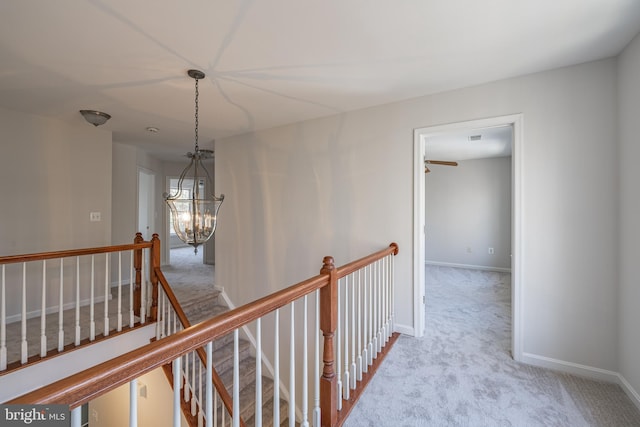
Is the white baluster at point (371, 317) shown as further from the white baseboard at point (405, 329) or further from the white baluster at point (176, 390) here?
the white baluster at point (176, 390)

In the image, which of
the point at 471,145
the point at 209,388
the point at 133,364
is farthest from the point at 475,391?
the point at 471,145

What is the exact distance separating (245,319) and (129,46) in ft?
6.63

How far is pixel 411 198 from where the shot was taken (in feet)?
9.13

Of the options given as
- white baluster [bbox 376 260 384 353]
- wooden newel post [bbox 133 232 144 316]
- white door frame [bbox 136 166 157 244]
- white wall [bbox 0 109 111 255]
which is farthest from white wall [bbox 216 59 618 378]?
white door frame [bbox 136 166 157 244]

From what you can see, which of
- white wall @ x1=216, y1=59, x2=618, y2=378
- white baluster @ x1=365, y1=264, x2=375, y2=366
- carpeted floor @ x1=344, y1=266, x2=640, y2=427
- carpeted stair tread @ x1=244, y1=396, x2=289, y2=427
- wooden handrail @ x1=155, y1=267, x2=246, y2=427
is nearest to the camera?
carpeted floor @ x1=344, y1=266, x2=640, y2=427

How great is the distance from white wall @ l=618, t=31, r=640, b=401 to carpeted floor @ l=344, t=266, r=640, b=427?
0.30m

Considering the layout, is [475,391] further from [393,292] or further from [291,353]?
[291,353]

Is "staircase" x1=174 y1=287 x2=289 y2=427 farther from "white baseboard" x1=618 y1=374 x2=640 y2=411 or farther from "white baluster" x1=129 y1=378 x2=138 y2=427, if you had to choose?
"white baseboard" x1=618 y1=374 x2=640 y2=411

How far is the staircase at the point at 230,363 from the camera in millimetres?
3119

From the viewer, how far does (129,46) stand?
1.92 metres

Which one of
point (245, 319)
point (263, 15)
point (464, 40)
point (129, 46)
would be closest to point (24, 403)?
point (245, 319)

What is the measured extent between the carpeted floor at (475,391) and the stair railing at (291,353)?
152mm

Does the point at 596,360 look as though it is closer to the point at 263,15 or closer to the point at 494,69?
the point at 494,69

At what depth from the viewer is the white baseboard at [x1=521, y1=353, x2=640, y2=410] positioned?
73.6 inches
